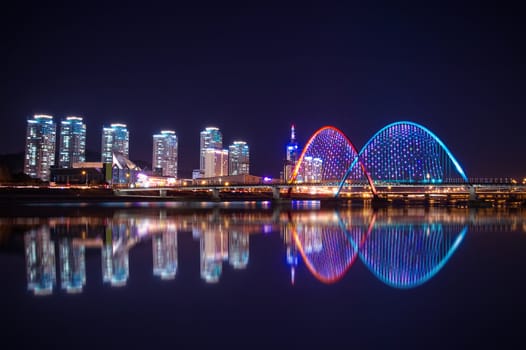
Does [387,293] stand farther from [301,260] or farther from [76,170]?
[76,170]

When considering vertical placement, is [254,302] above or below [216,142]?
below

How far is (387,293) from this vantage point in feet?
29.5

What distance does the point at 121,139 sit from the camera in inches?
6752

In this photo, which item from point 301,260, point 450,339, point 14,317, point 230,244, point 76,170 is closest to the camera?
point 450,339

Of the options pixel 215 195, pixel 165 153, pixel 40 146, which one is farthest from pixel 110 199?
pixel 165 153

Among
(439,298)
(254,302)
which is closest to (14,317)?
(254,302)

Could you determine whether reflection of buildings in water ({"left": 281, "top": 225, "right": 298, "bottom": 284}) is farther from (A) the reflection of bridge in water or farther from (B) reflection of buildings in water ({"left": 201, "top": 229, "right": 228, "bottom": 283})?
(B) reflection of buildings in water ({"left": 201, "top": 229, "right": 228, "bottom": 283})

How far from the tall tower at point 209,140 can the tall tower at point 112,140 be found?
35.5 m

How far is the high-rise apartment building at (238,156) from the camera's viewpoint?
190125 millimetres

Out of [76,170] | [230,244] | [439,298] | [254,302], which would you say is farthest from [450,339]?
[76,170]

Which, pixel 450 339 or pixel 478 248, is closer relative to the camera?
pixel 450 339

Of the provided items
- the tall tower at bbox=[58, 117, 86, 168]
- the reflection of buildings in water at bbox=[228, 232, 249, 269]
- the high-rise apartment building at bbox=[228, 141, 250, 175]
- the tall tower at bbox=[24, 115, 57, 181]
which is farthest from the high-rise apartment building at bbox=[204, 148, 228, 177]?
the reflection of buildings in water at bbox=[228, 232, 249, 269]

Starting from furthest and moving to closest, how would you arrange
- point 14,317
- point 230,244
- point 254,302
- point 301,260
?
Answer: point 230,244
point 301,260
point 254,302
point 14,317

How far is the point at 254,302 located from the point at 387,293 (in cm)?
278
